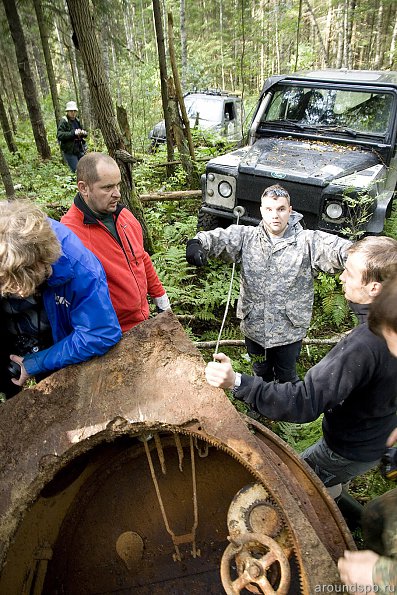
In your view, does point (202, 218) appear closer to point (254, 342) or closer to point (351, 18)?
point (254, 342)

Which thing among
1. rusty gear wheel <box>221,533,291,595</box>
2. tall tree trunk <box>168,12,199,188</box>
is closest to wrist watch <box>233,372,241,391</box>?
rusty gear wheel <box>221,533,291,595</box>

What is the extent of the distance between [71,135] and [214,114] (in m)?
3.84

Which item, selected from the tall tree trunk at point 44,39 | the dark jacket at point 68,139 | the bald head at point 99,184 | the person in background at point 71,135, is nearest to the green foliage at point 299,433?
the bald head at point 99,184

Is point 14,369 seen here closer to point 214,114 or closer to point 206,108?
point 214,114

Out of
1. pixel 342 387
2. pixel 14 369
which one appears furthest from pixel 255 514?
pixel 14 369

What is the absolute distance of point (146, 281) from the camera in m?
3.04

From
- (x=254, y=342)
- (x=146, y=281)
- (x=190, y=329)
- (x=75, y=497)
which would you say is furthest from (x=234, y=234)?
(x=75, y=497)

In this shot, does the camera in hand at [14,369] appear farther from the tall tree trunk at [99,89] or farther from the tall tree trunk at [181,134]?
the tall tree trunk at [181,134]

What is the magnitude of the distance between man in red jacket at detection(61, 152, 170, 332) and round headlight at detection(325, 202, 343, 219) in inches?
93.8

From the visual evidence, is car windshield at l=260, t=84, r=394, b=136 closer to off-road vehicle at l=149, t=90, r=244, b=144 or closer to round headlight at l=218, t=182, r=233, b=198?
round headlight at l=218, t=182, r=233, b=198

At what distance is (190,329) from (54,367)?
7.71ft

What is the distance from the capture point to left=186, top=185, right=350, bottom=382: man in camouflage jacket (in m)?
2.82

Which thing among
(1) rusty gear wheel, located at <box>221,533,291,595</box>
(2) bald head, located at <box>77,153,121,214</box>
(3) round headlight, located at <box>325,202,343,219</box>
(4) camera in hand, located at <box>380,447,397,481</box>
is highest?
(2) bald head, located at <box>77,153,121,214</box>

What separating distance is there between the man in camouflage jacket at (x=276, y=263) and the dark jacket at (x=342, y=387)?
104 centimetres
